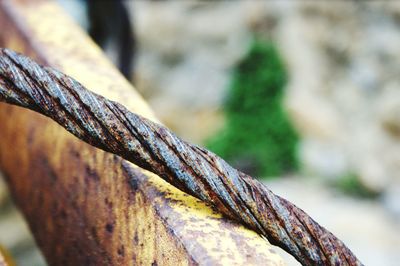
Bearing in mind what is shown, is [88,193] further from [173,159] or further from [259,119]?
[259,119]

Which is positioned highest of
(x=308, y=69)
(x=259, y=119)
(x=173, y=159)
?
(x=308, y=69)

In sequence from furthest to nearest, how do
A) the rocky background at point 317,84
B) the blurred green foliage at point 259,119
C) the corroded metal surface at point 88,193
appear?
the blurred green foliage at point 259,119 → the rocky background at point 317,84 → the corroded metal surface at point 88,193

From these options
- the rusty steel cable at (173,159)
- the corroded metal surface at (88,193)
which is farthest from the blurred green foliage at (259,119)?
the rusty steel cable at (173,159)

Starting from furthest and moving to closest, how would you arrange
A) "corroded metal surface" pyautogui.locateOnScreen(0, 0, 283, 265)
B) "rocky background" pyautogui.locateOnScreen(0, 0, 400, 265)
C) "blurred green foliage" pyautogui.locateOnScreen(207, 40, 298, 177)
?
1. "blurred green foliage" pyautogui.locateOnScreen(207, 40, 298, 177)
2. "rocky background" pyautogui.locateOnScreen(0, 0, 400, 265)
3. "corroded metal surface" pyautogui.locateOnScreen(0, 0, 283, 265)

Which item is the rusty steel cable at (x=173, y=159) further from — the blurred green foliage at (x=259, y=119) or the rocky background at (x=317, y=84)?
the blurred green foliage at (x=259, y=119)

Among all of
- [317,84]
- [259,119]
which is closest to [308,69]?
[317,84]

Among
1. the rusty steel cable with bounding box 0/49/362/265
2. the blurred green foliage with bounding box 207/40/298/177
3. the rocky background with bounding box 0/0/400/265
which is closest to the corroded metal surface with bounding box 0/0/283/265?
the rusty steel cable with bounding box 0/49/362/265

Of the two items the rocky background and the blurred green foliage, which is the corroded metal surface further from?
the blurred green foliage

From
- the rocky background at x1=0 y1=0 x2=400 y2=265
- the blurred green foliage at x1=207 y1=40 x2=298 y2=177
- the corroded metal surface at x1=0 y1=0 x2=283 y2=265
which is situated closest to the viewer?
the corroded metal surface at x1=0 y1=0 x2=283 y2=265
